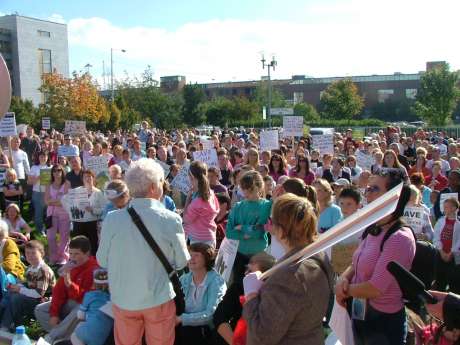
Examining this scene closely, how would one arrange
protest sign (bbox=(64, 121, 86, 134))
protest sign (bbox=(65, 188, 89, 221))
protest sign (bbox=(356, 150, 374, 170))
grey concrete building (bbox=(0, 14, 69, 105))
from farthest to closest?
grey concrete building (bbox=(0, 14, 69, 105))
protest sign (bbox=(64, 121, 86, 134))
protest sign (bbox=(356, 150, 374, 170))
protest sign (bbox=(65, 188, 89, 221))

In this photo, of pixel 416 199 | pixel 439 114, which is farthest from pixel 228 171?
pixel 439 114

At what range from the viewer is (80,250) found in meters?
5.88

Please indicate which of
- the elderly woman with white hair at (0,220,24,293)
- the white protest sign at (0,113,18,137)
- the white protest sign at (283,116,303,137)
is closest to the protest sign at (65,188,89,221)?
the elderly woman with white hair at (0,220,24,293)

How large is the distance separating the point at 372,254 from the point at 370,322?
0.48m

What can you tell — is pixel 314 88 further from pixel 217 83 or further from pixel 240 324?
pixel 240 324

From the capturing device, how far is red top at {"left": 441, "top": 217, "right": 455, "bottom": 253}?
6.87m

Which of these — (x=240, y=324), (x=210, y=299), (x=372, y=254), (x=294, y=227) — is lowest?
(x=210, y=299)

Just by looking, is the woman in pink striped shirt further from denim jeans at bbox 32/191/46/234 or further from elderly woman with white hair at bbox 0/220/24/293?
denim jeans at bbox 32/191/46/234

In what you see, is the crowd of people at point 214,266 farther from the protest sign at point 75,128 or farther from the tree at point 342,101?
the tree at point 342,101

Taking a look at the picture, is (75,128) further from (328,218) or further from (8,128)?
(328,218)

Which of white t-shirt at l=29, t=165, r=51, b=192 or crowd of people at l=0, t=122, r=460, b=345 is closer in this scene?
crowd of people at l=0, t=122, r=460, b=345

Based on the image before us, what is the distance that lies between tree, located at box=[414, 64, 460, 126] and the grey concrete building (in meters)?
50.0

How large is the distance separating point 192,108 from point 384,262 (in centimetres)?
5036

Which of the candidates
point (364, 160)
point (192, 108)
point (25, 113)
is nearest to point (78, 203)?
point (364, 160)
